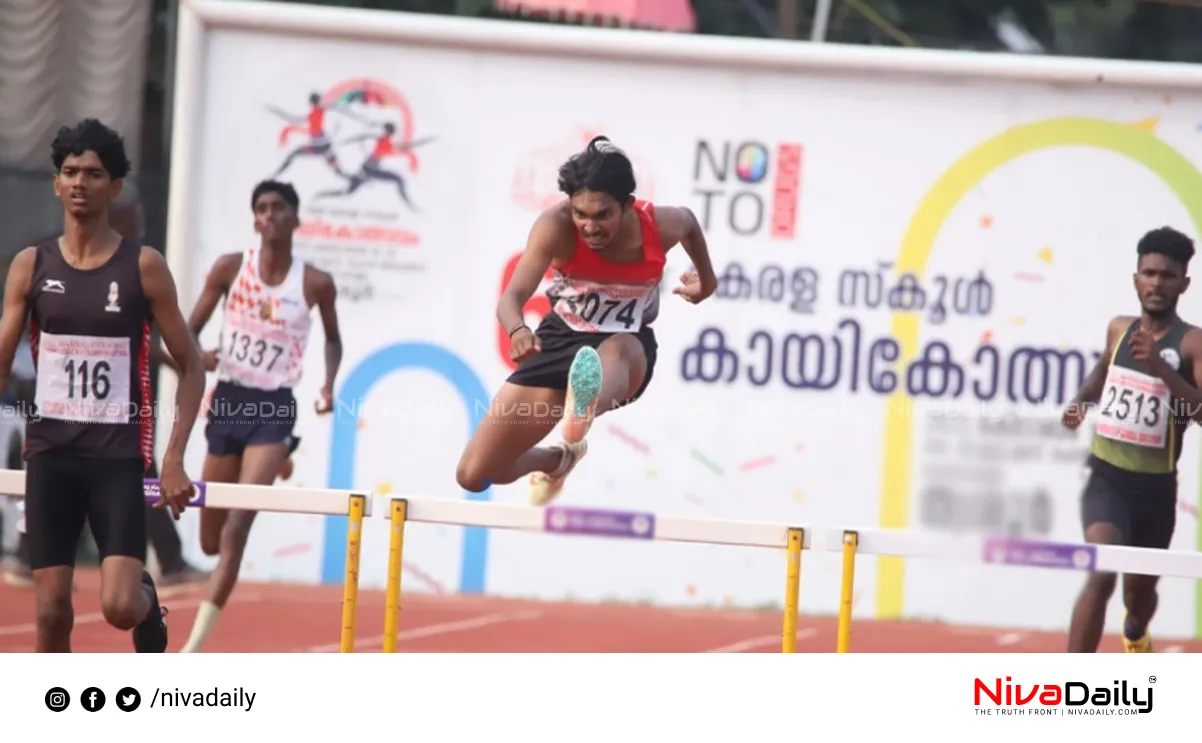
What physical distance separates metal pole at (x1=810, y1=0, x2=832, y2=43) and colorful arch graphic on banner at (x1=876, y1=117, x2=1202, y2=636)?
88.9 inches

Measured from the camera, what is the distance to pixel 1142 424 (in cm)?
774

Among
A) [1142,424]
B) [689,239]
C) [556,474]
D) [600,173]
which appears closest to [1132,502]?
[1142,424]

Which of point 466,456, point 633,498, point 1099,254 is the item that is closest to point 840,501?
point 633,498

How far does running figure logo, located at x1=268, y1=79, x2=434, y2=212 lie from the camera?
1034 cm

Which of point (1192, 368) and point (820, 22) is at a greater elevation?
point (820, 22)

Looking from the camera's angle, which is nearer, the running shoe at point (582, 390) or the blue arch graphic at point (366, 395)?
the running shoe at point (582, 390)

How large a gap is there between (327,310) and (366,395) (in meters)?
1.60

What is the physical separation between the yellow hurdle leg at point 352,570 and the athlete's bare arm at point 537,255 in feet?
2.89

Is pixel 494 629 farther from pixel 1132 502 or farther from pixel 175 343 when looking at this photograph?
pixel 175 343

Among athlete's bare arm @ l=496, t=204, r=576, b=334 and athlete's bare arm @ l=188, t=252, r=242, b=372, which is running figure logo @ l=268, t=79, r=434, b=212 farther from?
athlete's bare arm @ l=496, t=204, r=576, b=334

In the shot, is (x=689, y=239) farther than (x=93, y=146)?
Yes

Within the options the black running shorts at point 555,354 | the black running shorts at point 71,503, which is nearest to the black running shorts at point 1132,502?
the black running shorts at point 555,354

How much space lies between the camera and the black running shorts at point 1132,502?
7.77 meters
